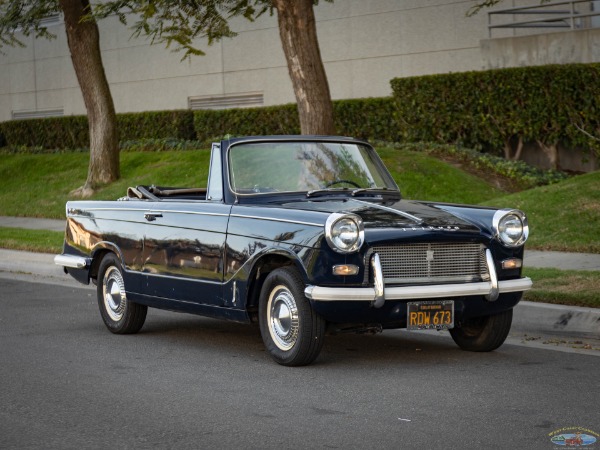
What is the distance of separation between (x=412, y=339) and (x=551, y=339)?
1.11 meters

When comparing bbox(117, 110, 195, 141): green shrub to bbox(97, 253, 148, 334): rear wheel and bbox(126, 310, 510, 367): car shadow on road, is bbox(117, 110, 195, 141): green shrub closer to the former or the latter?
bbox(126, 310, 510, 367): car shadow on road

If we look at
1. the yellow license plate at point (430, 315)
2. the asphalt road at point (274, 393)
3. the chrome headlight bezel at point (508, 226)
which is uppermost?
the chrome headlight bezel at point (508, 226)

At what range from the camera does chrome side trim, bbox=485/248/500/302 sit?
7941mm

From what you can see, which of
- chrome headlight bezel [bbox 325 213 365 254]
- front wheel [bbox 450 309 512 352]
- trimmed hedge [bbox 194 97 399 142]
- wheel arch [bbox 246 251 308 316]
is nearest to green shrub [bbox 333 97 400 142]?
trimmed hedge [bbox 194 97 399 142]

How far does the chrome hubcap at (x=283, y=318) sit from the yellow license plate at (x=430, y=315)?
2.56ft

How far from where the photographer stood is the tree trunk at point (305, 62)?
1560 centimetres

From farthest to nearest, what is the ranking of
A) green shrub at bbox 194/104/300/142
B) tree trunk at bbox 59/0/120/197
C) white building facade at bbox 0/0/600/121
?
green shrub at bbox 194/104/300/142, white building facade at bbox 0/0/600/121, tree trunk at bbox 59/0/120/197

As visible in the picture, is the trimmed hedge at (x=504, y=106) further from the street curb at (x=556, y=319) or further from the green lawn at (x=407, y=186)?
the street curb at (x=556, y=319)

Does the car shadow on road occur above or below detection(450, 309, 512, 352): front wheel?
below

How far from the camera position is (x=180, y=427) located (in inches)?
244

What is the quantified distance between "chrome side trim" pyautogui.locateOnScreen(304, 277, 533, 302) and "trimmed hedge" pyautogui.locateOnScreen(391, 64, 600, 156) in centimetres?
1249

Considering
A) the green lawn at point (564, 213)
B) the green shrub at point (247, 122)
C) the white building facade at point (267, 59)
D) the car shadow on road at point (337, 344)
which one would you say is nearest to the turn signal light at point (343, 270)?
the car shadow on road at point (337, 344)

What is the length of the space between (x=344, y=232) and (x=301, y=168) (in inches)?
59.6

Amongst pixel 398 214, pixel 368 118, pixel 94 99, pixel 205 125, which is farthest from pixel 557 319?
pixel 205 125
